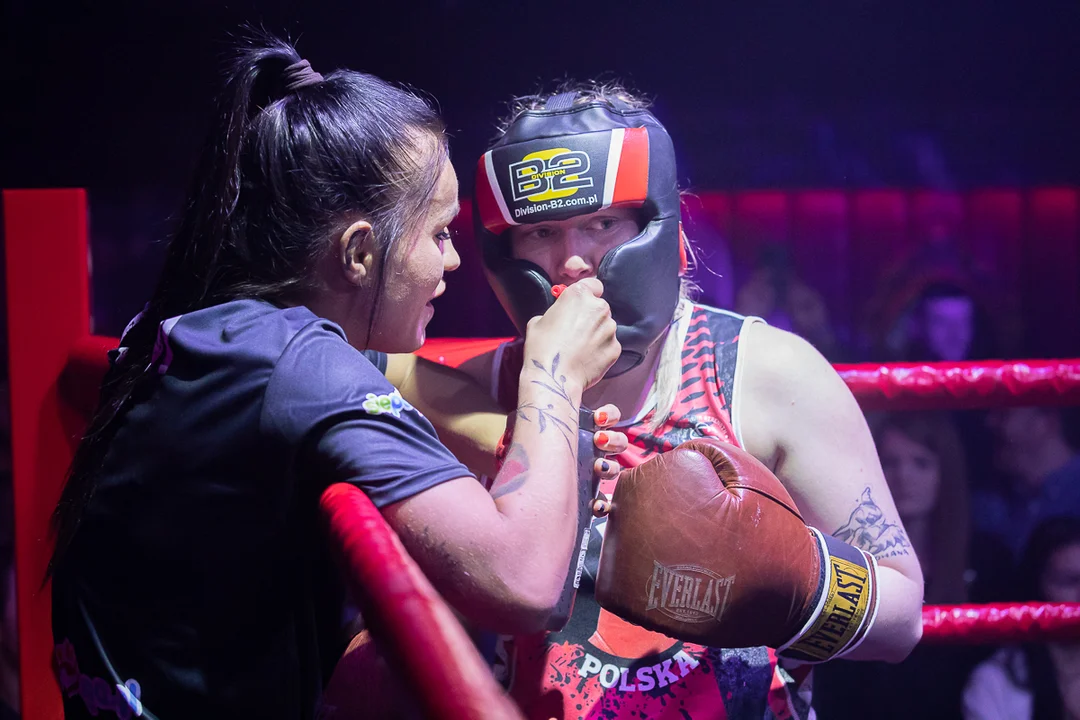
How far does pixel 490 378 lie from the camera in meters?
1.51

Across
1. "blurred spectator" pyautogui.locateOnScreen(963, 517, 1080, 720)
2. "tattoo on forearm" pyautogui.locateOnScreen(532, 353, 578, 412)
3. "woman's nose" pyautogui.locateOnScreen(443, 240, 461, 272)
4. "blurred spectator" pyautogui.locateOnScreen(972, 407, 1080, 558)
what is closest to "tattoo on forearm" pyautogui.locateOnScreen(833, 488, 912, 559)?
"tattoo on forearm" pyautogui.locateOnScreen(532, 353, 578, 412)

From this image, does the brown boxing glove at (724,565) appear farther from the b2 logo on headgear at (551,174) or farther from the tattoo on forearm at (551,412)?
the b2 logo on headgear at (551,174)

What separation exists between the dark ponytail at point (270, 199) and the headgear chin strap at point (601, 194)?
12.0 inches

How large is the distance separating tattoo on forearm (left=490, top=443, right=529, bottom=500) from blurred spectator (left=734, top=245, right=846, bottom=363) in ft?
9.51

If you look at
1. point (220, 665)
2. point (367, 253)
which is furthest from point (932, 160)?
point (220, 665)

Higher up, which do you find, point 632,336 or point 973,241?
point 632,336

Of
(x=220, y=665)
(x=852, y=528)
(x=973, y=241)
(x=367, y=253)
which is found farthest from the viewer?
(x=973, y=241)

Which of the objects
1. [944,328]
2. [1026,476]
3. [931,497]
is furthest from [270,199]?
[944,328]

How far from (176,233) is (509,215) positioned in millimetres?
502

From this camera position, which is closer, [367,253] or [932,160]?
[367,253]

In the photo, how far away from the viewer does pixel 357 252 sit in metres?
1.00

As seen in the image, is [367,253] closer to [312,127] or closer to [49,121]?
[312,127]

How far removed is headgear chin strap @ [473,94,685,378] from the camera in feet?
4.17

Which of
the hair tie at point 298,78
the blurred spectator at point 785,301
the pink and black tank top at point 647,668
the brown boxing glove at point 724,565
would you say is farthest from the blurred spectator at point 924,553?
the hair tie at point 298,78
